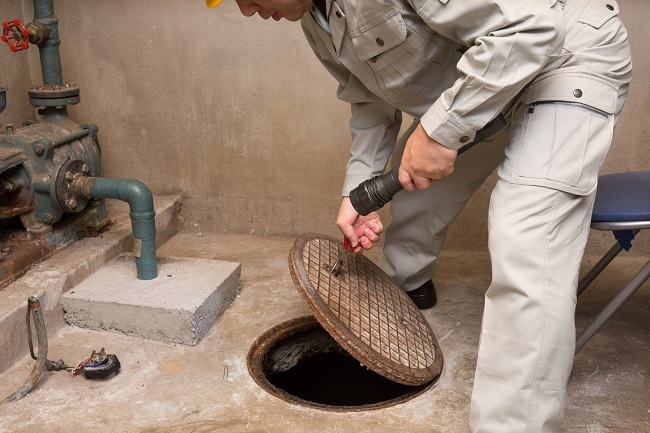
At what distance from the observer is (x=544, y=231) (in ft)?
5.50

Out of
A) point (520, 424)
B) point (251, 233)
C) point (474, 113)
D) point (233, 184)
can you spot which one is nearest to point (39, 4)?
point (233, 184)

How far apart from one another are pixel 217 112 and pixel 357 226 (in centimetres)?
128

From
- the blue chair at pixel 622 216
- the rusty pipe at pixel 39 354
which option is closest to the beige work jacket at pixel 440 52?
the blue chair at pixel 622 216

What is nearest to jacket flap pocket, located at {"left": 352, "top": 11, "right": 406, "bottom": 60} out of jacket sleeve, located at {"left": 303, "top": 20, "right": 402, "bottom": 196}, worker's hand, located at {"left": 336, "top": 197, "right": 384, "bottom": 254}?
jacket sleeve, located at {"left": 303, "top": 20, "right": 402, "bottom": 196}

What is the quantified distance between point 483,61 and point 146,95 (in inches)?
80.0

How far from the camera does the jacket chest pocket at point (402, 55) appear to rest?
1.81 meters

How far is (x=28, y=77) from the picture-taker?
324 centimetres

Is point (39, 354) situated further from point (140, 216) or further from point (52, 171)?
point (52, 171)

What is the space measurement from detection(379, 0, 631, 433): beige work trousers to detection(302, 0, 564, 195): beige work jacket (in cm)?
11

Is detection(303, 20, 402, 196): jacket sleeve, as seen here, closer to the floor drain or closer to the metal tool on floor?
the floor drain

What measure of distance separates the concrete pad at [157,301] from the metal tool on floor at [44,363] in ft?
0.61

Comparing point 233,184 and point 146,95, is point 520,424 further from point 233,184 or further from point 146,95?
point 146,95

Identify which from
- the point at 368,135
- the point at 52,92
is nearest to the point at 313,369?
the point at 368,135

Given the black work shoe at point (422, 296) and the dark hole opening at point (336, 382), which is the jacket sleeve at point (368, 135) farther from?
the dark hole opening at point (336, 382)
